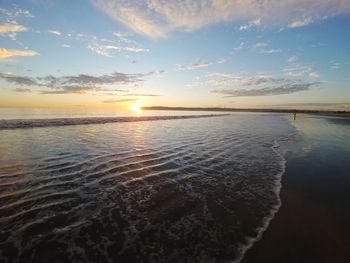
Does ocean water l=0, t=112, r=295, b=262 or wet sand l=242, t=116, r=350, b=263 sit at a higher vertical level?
ocean water l=0, t=112, r=295, b=262

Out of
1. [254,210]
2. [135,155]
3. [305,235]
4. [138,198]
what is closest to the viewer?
[305,235]

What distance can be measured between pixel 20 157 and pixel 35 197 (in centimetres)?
586

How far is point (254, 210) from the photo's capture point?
5.95 m

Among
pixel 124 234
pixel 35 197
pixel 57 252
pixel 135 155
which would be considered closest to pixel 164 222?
pixel 124 234

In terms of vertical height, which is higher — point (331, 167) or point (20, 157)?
point (20, 157)

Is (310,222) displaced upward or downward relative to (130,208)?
downward

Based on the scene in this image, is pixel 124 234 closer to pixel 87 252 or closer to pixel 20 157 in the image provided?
pixel 87 252

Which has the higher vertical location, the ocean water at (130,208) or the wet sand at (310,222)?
the ocean water at (130,208)

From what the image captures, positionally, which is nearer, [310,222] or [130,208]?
[310,222]

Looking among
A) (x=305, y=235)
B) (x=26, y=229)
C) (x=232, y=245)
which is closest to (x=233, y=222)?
(x=232, y=245)

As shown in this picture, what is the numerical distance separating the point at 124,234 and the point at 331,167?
10.8 meters

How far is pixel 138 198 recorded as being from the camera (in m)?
6.48

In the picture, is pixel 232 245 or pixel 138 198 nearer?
pixel 232 245

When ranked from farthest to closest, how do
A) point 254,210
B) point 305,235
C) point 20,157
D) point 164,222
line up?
point 20,157 < point 254,210 < point 164,222 < point 305,235
